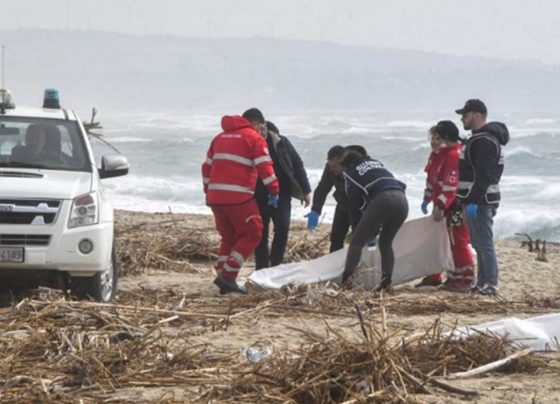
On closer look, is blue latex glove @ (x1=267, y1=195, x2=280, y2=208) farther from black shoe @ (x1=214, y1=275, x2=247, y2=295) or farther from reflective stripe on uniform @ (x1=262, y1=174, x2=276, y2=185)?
black shoe @ (x1=214, y1=275, x2=247, y2=295)

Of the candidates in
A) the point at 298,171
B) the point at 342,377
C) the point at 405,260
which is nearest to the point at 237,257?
the point at 298,171

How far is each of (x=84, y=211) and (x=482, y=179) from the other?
3636 millimetres

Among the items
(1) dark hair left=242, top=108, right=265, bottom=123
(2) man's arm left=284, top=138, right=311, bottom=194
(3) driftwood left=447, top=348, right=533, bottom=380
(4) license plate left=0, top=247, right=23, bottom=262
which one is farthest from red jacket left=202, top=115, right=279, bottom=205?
(3) driftwood left=447, top=348, right=533, bottom=380

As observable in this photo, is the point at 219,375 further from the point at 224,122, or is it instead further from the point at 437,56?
the point at 437,56

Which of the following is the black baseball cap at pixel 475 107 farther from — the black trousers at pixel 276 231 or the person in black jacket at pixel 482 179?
the black trousers at pixel 276 231

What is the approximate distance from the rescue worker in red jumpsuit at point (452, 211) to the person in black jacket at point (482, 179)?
22 cm

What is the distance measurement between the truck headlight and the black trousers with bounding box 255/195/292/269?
9.06ft

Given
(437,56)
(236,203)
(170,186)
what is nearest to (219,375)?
(236,203)

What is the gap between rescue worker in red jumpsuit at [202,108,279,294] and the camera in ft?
36.3

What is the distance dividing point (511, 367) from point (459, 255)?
15.8 ft

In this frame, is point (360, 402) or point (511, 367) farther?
point (511, 367)

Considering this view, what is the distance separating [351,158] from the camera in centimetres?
1118

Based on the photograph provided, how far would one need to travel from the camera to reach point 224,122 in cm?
1126

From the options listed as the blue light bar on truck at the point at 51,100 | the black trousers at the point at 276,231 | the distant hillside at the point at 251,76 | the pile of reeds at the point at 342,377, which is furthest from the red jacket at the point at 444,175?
the distant hillside at the point at 251,76
